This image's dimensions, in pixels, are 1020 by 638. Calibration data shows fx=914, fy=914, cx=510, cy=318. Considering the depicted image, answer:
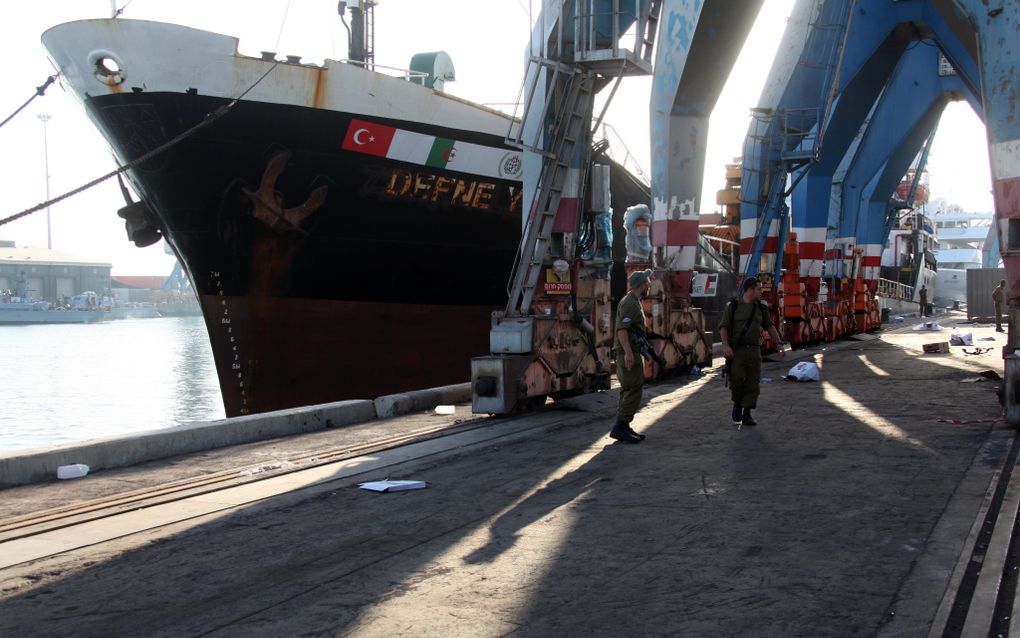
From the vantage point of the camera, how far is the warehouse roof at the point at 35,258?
113 m

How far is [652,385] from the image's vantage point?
48.3 ft

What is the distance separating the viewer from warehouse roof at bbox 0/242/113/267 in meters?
113

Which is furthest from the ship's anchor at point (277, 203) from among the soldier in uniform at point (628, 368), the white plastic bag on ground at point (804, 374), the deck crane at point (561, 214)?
the white plastic bag on ground at point (804, 374)

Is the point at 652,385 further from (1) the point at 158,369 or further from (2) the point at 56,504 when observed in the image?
(1) the point at 158,369

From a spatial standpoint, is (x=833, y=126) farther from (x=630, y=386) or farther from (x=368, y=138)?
(x=630, y=386)

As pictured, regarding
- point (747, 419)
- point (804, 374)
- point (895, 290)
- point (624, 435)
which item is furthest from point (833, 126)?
point (895, 290)

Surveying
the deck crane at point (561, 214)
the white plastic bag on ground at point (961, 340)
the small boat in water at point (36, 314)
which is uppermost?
the deck crane at point (561, 214)

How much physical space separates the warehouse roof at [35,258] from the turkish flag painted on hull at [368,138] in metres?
111

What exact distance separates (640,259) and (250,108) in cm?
688

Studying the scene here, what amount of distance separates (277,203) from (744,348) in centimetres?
885

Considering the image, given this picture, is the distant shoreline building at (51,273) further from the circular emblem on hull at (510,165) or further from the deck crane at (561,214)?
the deck crane at (561,214)

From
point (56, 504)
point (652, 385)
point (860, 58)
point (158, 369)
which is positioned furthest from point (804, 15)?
point (158, 369)

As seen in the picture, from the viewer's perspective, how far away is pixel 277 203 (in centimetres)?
1543

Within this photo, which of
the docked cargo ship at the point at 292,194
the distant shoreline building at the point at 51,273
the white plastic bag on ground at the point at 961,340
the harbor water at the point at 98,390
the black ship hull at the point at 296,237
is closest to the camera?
the docked cargo ship at the point at 292,194
